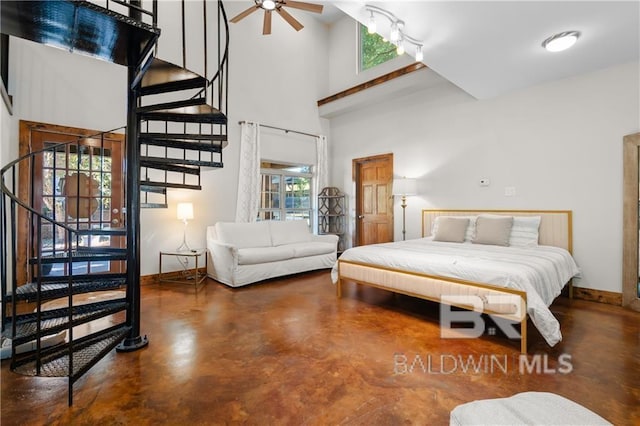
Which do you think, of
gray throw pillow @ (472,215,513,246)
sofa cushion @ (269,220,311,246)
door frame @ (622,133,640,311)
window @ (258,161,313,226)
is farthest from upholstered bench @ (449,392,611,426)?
window @ (258,161,313,226)

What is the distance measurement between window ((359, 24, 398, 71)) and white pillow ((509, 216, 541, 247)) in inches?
144

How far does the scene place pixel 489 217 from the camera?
3.88 meters

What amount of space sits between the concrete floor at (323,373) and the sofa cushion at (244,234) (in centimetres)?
159

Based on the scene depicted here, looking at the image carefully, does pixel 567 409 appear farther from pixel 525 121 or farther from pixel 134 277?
pixel 525 121

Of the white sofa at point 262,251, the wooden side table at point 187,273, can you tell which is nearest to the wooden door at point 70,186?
the wooden side table at point 187,273

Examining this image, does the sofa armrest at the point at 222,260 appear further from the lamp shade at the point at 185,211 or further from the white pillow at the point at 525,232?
the white pillow at the point at 525,232

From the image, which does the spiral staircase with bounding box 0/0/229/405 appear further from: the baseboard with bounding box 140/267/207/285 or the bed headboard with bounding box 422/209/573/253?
the bed headboard with bounding box 422/209/573/253

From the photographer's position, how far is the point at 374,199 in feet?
19.6

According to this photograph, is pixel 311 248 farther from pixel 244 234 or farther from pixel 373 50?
pixel 373 50

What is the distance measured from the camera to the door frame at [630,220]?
3.20m

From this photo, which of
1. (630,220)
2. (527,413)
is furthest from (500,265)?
(630,220)

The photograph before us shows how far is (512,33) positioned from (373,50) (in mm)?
3784

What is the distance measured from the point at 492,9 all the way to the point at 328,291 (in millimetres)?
3288

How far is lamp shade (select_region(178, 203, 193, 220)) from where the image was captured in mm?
4473
